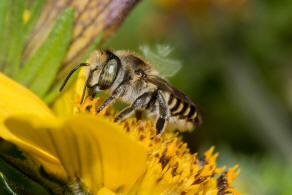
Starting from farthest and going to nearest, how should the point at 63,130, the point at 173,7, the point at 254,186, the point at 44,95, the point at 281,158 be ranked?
the point at 173,7 → the point at 281,158 → the point at 254,186 → the point at 44,95 → the point at 63,130

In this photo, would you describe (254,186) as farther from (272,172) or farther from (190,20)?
(190,20)

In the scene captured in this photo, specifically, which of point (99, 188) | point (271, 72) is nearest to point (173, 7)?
point (271, 72)

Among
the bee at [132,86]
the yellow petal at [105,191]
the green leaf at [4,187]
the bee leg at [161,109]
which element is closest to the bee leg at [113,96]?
the bee at [132,86]

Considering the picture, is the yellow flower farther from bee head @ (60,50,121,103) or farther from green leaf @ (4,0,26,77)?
green leaf @ (4,0,26,77)

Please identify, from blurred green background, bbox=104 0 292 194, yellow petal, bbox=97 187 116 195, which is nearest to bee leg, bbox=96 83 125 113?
yellow petal, bbox=97 187 116 195

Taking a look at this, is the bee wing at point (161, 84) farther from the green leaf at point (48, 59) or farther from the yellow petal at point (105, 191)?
the yellow petal at point (105, 191)
